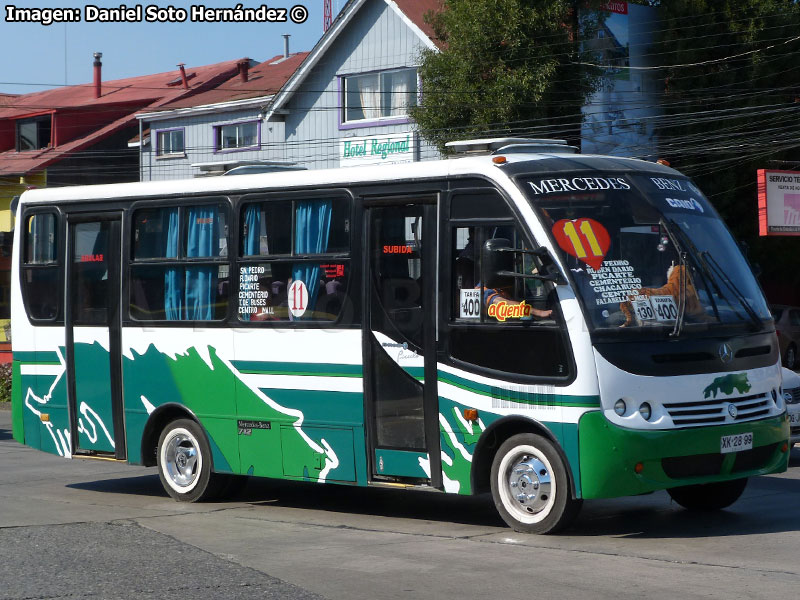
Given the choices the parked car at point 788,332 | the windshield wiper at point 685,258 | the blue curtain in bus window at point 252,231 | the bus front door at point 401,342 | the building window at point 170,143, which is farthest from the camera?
the building window at point 170,143

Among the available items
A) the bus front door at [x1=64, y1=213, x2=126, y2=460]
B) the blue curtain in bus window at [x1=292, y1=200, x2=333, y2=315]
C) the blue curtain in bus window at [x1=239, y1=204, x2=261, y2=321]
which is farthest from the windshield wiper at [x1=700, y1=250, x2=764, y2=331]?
the bus front door at [x1=64, y1=213, x2=126, y2=460]

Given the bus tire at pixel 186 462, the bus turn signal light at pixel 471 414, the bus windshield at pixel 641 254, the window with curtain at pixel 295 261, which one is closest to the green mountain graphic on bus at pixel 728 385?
the bus windshield at pixel 641 254

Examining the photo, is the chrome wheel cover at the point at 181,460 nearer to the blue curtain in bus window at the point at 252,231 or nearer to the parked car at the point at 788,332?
the blue curtain in bus window at the point at 252,231

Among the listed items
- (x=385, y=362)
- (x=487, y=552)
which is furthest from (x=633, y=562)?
(x=385, y=362)

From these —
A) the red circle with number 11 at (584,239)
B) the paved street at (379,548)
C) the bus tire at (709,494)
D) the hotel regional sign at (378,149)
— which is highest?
the hotel regional sign at (378,149)

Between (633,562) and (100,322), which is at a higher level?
(100,322)

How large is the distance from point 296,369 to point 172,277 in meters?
1.83

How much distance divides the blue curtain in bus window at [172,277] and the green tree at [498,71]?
49.1 feet

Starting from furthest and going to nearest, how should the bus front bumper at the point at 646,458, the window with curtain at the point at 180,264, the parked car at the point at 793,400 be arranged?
the parked car at the point at 793,400
the window with curtain at the point at 180,264
the bus front bumper at the point at 646,458

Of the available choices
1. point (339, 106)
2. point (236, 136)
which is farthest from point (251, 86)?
point (339, 106)

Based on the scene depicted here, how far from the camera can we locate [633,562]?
27.3 ft

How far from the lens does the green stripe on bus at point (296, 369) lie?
10.6 meters

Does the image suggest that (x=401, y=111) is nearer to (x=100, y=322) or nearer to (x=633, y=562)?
(x=100, y=322)

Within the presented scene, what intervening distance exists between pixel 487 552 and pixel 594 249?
2.35 metres
